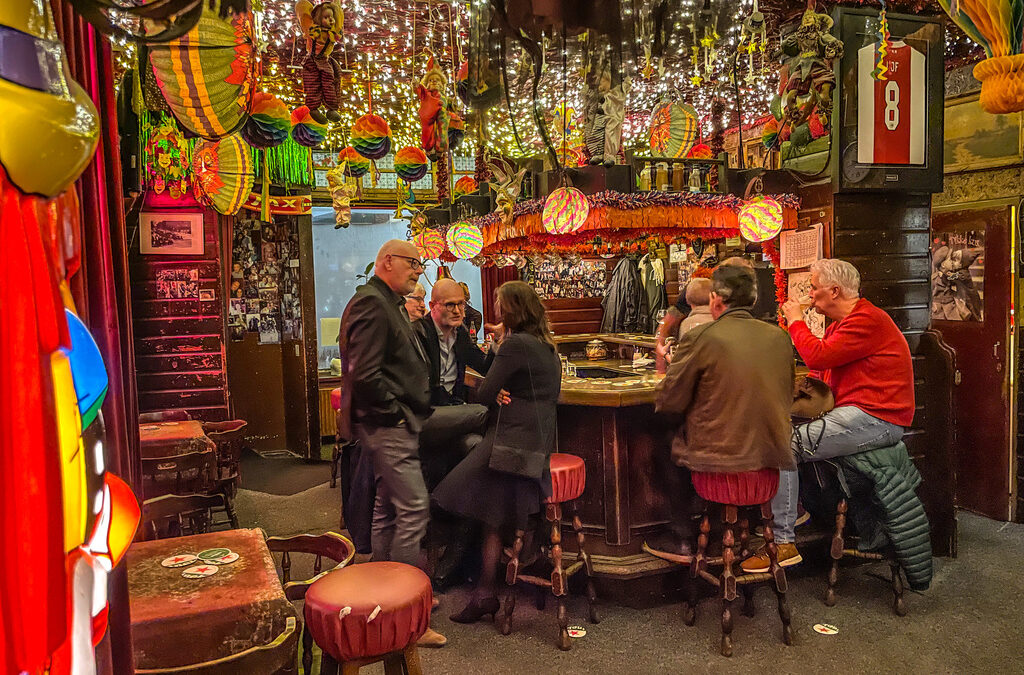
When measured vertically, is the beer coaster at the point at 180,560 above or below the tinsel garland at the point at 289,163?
below

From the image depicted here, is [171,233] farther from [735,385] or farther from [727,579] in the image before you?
[727,579]

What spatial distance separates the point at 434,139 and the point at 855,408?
2.57 metres

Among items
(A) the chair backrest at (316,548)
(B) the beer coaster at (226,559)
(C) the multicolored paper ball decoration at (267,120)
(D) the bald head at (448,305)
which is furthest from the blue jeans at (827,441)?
(C) the multicolored paper ball decoration at (267,120)

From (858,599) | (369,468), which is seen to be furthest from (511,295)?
(858,599)

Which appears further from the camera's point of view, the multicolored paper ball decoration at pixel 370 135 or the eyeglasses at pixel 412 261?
the multicolored paper ball decoration at pixel 370 135

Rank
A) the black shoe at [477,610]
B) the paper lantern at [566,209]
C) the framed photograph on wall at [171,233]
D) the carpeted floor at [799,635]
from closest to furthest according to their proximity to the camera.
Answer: the carpeted floor at [799,635], the black shoe at [477,610], the paper lantern at [566,209], the framed photograph on wall at [171,233]

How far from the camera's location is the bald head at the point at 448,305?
446cm

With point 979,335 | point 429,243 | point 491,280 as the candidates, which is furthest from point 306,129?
point 491,280

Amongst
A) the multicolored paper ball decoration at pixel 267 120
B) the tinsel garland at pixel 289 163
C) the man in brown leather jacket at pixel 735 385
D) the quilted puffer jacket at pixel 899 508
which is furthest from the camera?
the tinsel garland at pixel 289 163

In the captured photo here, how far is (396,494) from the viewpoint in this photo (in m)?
3.37

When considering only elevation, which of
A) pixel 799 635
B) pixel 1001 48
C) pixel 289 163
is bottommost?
pixel 799 635

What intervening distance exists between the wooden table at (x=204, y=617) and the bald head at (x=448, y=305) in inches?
104

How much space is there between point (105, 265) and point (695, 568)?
3.11m

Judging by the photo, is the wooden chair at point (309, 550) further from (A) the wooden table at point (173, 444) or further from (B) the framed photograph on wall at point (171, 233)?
(B) the framed photograph on wall at point (171, 233)
